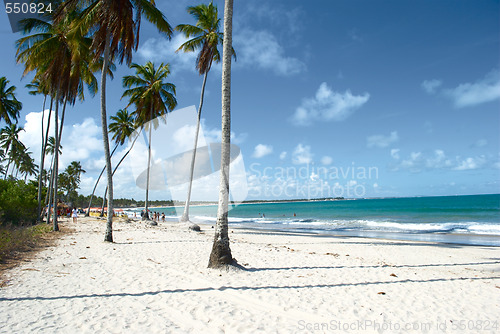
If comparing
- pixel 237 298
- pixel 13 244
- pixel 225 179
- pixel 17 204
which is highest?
pixel 225 179

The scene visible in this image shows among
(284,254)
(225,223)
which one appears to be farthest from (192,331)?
(284,254)

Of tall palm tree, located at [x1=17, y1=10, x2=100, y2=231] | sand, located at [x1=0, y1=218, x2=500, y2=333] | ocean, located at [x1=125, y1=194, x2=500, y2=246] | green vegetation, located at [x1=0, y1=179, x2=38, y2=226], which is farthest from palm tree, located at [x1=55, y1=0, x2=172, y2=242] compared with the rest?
ocean, located at [x1=125, y1=194, x2=500, y2=246]

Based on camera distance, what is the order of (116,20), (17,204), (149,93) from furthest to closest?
(149,93)
(17,204)
(116,20)

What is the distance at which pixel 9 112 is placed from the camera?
25.5 metres

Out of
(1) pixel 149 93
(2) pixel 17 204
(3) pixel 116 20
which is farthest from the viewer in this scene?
(1) pixel 149 93

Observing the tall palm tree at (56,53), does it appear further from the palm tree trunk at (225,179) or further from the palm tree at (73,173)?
the palm tree at (73,173)

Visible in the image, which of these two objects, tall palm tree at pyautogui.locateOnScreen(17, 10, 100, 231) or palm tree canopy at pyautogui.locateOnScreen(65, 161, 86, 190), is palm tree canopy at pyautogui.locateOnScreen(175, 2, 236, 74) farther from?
palm tree canopy at pyautogui.locateOnScreen(65, 161, 86, 190)

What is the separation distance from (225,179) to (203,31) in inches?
705

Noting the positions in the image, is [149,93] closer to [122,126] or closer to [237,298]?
[122,126]

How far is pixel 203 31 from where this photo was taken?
21.3 metres

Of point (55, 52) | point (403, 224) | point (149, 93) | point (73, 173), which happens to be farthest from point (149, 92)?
point (73, 173)

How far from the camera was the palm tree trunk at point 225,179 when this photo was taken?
6914mm

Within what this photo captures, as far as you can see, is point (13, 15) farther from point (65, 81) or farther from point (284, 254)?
point (284, 254)

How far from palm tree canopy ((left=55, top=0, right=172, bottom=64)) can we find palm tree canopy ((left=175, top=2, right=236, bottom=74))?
26.6ft
